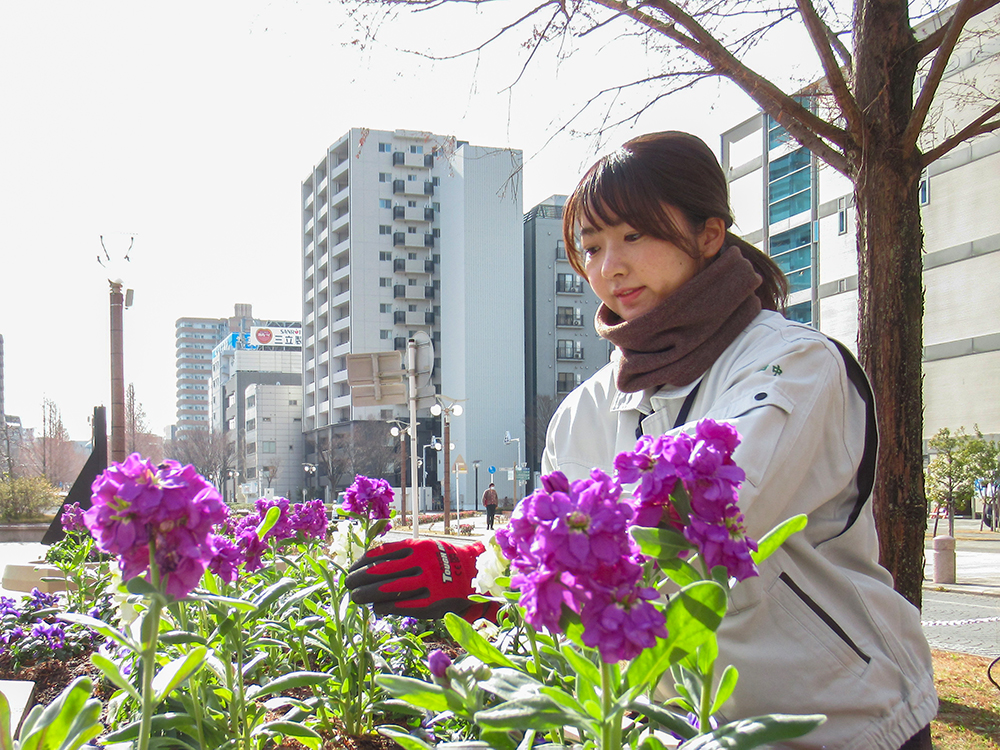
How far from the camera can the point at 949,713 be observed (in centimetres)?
398

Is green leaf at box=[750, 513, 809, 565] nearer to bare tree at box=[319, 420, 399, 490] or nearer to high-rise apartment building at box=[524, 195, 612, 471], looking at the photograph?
bare tree at box=[319, 420, 399, 490]

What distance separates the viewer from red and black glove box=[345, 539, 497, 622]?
6.32 ft

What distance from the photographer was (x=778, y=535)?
0.99m

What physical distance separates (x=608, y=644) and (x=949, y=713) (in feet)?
13.2

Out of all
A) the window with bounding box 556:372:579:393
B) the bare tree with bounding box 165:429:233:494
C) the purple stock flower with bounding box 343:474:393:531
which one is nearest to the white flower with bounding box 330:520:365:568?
the purple stock flower with bounding box 343:474:393:531

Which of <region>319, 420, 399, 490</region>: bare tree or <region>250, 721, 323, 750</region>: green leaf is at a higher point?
<region>250, 721, 323, 750</region>: green leaf

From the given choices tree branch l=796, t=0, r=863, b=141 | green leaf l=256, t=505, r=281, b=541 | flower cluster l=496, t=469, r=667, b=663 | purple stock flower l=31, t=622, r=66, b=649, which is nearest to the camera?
flower cluster l=496, t=469, r=667, b=663

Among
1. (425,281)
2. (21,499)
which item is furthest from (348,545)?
(425,281)

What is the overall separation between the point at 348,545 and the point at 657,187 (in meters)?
1.85

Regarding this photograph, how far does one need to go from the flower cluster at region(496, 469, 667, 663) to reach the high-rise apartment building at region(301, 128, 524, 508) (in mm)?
56430

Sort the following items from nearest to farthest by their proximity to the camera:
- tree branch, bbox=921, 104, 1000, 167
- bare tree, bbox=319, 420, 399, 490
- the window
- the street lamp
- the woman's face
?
the woman's face, tree branch, bbox=921, 104, 1000, 167, the street lamp, bare tree, bbox=319, 420, 399, 490, the window

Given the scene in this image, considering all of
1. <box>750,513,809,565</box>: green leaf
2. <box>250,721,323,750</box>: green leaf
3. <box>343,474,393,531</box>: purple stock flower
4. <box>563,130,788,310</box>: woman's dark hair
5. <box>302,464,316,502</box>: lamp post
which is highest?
<box>563,130,788,310</box>: woman's dark hair

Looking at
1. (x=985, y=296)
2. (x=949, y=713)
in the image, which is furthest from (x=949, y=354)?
(x=949, y=713)

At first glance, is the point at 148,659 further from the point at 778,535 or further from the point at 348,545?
the point at 348,545
